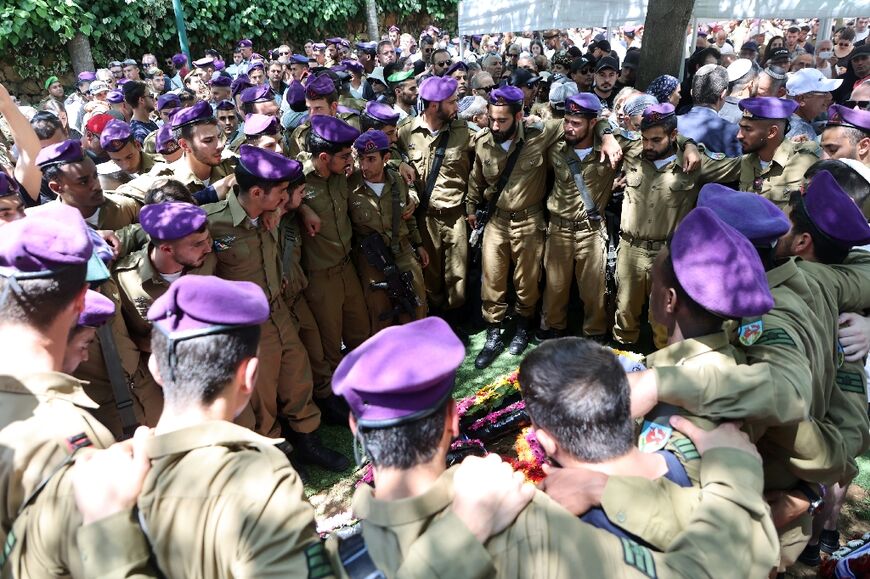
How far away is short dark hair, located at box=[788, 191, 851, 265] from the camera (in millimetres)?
2604

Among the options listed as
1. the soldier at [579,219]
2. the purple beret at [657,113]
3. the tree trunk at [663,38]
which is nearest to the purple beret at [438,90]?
the soldier at [579,219]

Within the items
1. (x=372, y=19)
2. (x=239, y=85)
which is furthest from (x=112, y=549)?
(x=372, y=19)

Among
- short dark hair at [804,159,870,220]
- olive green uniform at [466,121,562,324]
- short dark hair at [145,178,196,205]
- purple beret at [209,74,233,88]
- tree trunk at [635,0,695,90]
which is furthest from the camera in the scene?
purple beret at [209,74,233,88]

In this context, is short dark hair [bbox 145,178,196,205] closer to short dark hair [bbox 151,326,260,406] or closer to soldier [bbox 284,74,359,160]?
short dark hair [bbox 151,326,260,406]

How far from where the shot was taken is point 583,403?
5.14 ft

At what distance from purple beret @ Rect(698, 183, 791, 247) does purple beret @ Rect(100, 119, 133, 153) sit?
184 inches

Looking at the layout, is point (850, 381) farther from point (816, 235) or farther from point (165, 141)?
point (165, 141)

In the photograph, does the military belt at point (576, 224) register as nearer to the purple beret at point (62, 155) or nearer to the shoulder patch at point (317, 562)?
the purple beret at point (62, 155)

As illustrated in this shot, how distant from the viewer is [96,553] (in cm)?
143

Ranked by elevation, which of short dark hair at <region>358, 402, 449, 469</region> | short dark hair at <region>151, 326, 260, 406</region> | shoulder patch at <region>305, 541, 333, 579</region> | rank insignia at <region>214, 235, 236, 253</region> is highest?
short dark hair at <region>151, 326, 260, 406</region>

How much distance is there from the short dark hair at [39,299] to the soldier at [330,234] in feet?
7.60

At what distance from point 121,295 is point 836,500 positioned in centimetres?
398

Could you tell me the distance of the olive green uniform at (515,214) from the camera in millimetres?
5066

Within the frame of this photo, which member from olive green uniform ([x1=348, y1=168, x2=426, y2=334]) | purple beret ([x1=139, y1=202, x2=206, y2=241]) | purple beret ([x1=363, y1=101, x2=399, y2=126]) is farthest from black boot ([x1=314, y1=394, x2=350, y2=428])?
purple beret ([x1=363, y1=101, x2=399, y2=126])
